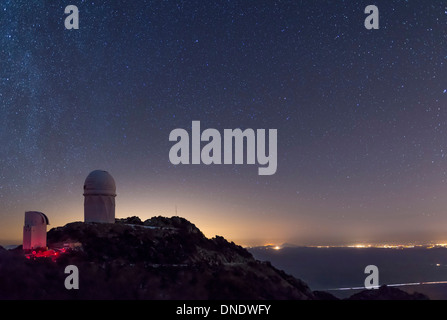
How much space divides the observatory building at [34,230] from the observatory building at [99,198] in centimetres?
697

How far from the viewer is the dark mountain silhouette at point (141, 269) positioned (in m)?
29.9

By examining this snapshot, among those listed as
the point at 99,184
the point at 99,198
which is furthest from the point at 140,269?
the point at 99,184

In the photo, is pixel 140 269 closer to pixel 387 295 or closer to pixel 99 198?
pixel 99 198

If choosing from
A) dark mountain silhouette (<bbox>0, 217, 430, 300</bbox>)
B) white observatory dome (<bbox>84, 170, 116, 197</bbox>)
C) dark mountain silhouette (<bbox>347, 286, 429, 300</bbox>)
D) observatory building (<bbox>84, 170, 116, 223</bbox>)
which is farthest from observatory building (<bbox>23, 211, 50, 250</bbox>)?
dark mountain silhouette (<bbox>347, 286, 429, 300</bbox>)

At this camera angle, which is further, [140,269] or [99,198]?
[99,198]

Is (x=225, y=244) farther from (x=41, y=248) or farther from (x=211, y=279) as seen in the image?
(x=41, y=248)

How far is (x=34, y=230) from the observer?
117ft

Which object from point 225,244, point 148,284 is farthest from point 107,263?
point 225,244

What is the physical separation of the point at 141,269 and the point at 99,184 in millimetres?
12980

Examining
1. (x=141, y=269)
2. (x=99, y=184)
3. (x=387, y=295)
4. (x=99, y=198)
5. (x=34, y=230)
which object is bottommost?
(x=387, y=295)

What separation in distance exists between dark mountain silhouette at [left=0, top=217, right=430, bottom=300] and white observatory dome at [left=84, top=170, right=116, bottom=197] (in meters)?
3.96
